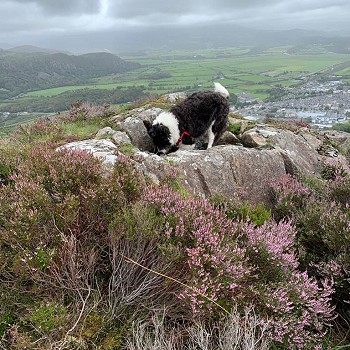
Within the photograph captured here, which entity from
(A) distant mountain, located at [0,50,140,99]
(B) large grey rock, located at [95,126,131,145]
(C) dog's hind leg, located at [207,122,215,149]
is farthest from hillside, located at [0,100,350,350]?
(A) distant mountain, located at [0,50,140,99]

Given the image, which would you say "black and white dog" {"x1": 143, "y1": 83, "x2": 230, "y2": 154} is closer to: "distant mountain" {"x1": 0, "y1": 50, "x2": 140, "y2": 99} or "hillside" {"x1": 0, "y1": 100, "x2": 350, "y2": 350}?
"hillside" {"x1": 0, "y1": 100, "x2": 350, "y2": 350}

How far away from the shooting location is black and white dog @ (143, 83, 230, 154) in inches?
271

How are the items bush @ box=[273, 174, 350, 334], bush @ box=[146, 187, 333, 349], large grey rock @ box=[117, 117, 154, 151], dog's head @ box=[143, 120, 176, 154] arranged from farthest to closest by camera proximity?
large grey rock @ box=[117, 117, 154, 151] → dog's head @ box=[143, 120, 176, 154] → bush @ box=[273, 174, 350, 334] → bush @ box=[146, 187, 333, 349]

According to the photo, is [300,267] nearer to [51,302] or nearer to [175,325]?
[175,325]

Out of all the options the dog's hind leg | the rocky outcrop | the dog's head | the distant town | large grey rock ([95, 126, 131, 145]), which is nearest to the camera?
the rocky outcrop

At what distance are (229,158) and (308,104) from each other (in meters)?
33.9

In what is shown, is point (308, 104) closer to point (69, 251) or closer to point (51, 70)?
point (69, 251)

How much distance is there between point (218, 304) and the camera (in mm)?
2682

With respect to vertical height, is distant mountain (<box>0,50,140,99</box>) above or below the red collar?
below

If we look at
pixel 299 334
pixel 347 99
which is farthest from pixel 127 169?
pixel 347 99

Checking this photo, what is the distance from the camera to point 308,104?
35.6 m

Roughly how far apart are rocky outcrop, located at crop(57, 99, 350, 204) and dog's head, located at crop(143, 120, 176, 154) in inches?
13.4

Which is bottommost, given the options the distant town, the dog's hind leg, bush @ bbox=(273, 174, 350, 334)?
the distant town

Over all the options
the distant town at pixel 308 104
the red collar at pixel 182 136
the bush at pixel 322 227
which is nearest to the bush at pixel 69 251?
the bush at pixel 322 227
